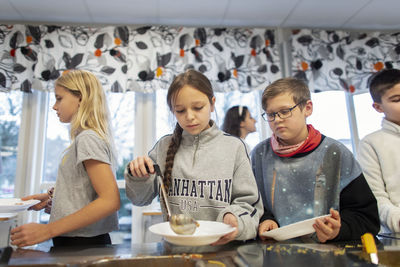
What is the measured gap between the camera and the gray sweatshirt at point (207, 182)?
2.76 ft

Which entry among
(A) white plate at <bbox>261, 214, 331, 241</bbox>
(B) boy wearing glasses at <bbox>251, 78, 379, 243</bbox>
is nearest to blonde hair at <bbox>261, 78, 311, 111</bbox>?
(B) boy wearing glasses at <bbox>251, 78, 379, 243</bbox>

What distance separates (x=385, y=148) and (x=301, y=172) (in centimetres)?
48

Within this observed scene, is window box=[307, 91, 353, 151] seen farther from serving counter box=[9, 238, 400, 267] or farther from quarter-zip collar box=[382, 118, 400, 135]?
serving counter box=[9, 238, 400, 267]

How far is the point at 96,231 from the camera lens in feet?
2.90

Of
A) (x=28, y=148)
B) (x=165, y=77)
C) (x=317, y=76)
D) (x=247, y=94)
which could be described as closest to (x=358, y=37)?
(x=317, y=76)

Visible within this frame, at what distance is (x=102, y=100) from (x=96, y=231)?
0.49m

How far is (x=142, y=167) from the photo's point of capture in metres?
0.79

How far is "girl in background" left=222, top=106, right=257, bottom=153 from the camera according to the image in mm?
2326

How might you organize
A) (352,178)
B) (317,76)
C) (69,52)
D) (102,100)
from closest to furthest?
(352,178) → (102,100) → (69,52) → (317,76)

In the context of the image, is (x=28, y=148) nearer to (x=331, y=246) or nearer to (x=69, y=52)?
(x=69, y=52)

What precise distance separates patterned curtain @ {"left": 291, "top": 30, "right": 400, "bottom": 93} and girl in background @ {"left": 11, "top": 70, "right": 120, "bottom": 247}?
2.19 m

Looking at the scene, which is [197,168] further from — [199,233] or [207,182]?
[199,233]

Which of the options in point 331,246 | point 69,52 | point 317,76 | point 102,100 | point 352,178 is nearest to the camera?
point 331,246

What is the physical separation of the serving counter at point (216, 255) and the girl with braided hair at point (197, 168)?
6.3 inches
